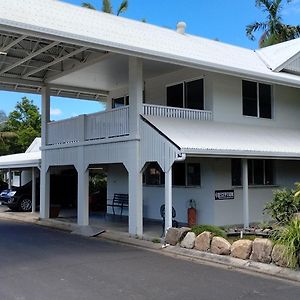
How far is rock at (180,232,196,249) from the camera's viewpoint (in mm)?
11750

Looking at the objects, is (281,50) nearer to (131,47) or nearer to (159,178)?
(159,178)

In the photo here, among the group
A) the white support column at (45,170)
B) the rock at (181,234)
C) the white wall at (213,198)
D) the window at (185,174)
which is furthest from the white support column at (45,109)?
the rock at (181,234)

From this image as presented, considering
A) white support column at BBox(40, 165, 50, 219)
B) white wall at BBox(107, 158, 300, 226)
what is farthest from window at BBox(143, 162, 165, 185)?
white support column at BBox(40, 165, 50, 219)

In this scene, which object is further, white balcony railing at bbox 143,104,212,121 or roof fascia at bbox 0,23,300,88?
white balcony railing at bbox 143,104,212,121

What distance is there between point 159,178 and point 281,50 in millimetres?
8108

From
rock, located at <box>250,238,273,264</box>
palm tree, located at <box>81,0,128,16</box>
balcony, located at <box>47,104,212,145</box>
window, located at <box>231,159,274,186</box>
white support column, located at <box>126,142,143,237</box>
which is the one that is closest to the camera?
rock, located at <box>250,238,273,264</box>

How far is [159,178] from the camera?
18.4 m

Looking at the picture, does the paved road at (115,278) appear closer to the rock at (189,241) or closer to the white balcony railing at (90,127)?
the rock at (189,241)

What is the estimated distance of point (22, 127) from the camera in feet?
147

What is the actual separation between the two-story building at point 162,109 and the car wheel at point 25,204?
196 inches

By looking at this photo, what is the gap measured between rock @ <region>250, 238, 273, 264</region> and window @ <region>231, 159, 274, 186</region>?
265 inches

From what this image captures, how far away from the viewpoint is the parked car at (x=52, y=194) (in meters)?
24.5

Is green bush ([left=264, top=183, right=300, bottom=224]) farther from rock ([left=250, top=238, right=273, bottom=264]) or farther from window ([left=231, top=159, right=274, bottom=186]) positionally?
window ([left=231, top=159, right=274, bottom=186])

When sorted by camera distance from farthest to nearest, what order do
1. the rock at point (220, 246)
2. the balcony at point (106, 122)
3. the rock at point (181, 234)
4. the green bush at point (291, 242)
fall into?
the balcony at point (106, 122) → the rock at point (181, 234) → the rock at point (220, 246) → the green bush at point (291, 242)
